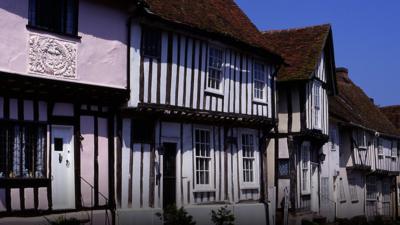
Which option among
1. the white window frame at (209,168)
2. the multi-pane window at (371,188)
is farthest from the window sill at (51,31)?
the multi-pane window at (371,188)

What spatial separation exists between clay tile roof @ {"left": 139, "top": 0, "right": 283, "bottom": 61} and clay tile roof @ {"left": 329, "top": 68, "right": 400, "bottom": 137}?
31.9 feet

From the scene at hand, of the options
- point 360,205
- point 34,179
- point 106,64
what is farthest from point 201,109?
point 360,205

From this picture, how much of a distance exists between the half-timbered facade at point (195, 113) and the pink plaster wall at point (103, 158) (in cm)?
48

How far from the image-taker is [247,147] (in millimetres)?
23422

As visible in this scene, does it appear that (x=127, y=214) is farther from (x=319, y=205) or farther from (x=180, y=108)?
(x=319, y=205)

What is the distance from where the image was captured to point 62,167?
15.9 meters

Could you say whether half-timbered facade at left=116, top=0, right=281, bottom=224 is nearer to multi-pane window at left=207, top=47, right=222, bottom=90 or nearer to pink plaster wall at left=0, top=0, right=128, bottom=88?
multi-pane window at left=207, top=47, right=222, bottom=90

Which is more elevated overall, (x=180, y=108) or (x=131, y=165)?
(x=180, y=108)

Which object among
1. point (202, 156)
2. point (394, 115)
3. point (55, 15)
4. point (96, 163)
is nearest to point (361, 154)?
point (394, 115)

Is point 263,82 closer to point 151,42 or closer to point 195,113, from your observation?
point 195,113

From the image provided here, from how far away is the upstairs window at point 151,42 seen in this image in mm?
18359

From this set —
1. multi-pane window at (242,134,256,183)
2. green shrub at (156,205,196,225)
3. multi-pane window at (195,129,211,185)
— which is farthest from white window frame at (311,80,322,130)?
green shrub at (156,205,196,225)

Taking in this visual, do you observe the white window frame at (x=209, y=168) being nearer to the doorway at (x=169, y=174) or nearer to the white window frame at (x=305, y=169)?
the doorway at (x=169, y=174)

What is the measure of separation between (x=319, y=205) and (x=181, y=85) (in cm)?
1240
